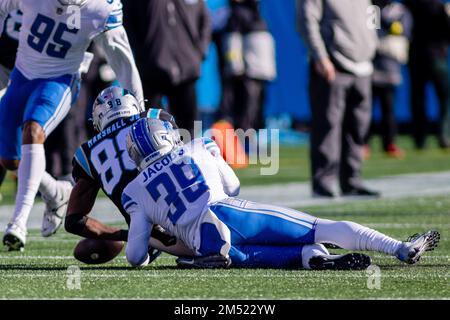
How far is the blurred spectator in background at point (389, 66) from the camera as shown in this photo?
1662cm

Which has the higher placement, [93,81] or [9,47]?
[9,47]

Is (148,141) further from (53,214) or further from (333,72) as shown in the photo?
(333,72)

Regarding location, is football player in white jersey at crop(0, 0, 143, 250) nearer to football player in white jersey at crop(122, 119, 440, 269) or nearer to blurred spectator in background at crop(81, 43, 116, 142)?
football player in white jersey at crop(122, 119, 440, 269)

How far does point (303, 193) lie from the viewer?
447 inches

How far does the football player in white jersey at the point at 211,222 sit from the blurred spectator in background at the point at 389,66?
10452mm

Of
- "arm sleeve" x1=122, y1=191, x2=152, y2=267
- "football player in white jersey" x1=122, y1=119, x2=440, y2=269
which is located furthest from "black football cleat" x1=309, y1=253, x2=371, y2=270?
"arm sleeve" x1=122, y1=191, x2=152, y2=267

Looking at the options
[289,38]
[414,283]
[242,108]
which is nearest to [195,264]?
[414,283]

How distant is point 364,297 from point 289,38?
16.2m

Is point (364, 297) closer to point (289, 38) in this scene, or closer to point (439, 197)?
point (439, 197)

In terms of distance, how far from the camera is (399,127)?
22234 millimetres

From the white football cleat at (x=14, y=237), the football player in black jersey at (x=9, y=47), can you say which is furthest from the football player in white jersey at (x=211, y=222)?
the football player in black jersey at (x=9, y=47)

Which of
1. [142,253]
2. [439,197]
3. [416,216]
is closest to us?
[142,253]

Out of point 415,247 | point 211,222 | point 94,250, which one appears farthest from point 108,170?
point 415,247

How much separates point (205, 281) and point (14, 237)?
1.70m
